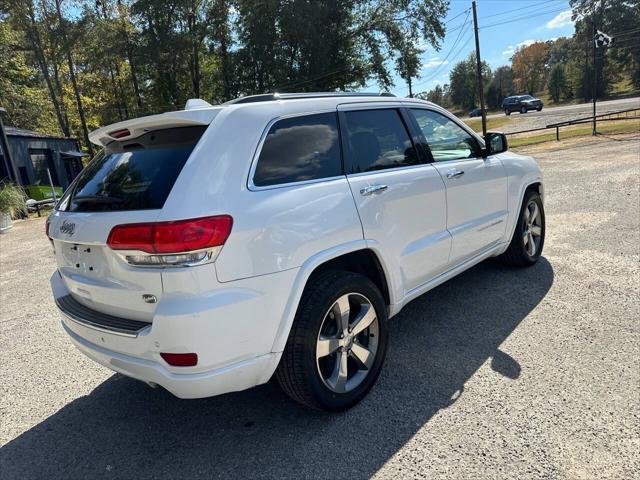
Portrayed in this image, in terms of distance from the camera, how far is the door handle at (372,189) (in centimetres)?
279

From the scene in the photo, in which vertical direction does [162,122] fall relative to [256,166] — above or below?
above

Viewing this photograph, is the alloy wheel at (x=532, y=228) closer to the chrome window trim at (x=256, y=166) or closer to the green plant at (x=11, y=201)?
the chrome window trim at (x=256, y=166)

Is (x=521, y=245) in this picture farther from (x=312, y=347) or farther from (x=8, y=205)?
(x=8, y=205)

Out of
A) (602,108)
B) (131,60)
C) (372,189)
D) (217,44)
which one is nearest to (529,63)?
(602,108)

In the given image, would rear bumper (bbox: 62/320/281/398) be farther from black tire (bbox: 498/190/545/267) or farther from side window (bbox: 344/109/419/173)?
black tire (bbox: 498/190/545/267)

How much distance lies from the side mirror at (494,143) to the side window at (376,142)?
116cm

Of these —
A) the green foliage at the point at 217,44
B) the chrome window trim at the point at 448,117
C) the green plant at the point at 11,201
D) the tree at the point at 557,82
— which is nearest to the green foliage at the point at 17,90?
the green foliage at the point at 217,44

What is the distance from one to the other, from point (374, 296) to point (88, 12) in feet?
127

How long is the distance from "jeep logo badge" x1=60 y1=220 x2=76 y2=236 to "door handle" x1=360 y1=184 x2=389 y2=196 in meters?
1.68

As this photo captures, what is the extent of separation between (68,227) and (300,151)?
1407 millimetres

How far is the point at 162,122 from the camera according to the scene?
2.42 meters

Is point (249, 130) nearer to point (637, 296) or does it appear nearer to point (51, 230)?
point (51, 230)

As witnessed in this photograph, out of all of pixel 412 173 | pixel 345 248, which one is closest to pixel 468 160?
pixel 412 173

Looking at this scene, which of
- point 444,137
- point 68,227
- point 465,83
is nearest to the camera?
point 68,227
